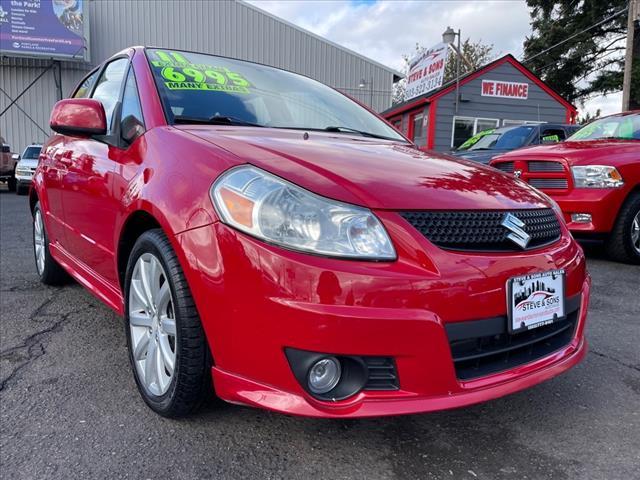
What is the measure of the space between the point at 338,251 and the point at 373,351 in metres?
A: 0.31

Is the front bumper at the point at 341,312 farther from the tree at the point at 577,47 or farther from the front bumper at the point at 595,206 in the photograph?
the tree at the point at 577,47

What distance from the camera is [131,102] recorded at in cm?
250

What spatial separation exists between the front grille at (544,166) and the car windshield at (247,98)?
8.22ft

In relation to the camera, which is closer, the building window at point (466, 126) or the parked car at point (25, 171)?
the parked car at point (25, 171)

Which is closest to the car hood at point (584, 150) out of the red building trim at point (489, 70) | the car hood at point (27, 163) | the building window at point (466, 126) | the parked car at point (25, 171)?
the building window at point (466, 126)

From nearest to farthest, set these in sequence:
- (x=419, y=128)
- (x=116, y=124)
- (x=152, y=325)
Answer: (x=152, y=325) → (x=116, y=124) → (x=419, y=128)

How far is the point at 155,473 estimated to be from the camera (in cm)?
165

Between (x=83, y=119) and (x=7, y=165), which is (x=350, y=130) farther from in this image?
(x=7, y=165)

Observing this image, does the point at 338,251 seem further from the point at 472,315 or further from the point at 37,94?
the point at 37,94

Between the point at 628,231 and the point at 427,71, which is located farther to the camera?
the point at 427,71

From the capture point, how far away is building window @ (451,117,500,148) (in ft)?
51.9

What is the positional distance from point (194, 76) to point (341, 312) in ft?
5.39

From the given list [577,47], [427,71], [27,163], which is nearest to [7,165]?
[27,163]

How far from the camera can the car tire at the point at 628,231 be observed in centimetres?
481
